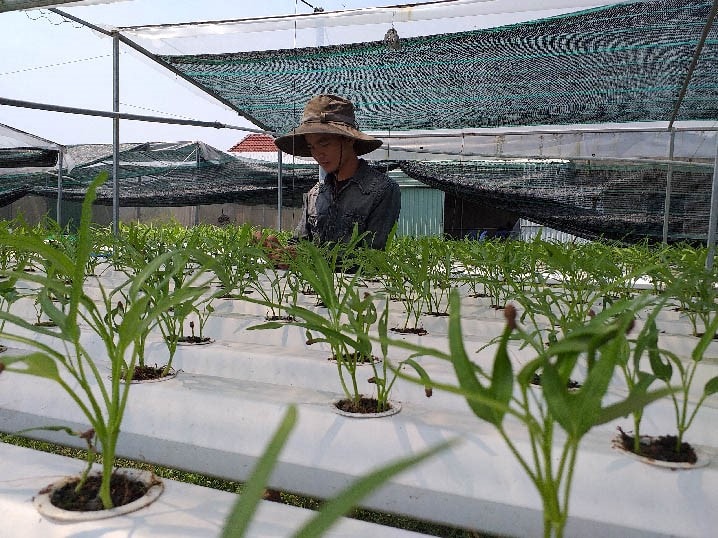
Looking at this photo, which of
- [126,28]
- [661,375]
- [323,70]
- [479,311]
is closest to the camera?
[661,375]

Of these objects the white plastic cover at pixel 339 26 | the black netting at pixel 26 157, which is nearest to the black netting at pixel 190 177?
the black netting at pixel 26 157

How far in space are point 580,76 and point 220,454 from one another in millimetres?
3107

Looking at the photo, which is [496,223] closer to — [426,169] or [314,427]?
[426,169]

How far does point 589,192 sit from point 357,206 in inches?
101

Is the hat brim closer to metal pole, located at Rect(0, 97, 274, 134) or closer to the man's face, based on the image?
the man's face

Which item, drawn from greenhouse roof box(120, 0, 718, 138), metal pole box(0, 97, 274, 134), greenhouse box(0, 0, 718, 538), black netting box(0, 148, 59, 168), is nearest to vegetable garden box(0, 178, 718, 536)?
greenhouse box(0, 0, 718, 538)

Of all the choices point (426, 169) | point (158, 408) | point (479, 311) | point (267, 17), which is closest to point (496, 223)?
point (426, 169)

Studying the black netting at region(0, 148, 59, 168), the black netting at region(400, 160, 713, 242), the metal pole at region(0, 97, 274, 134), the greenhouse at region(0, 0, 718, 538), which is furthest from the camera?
the black netting at region(0, 148, 59, 168)

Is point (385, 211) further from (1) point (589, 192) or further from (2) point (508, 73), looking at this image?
(1) point (589, 192)

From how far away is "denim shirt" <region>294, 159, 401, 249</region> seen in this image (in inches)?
103

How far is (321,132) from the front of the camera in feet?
7.61

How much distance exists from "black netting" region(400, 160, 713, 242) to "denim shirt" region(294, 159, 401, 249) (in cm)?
222

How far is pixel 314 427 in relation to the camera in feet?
2.43

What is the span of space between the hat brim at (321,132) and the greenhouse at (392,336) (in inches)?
15.4
